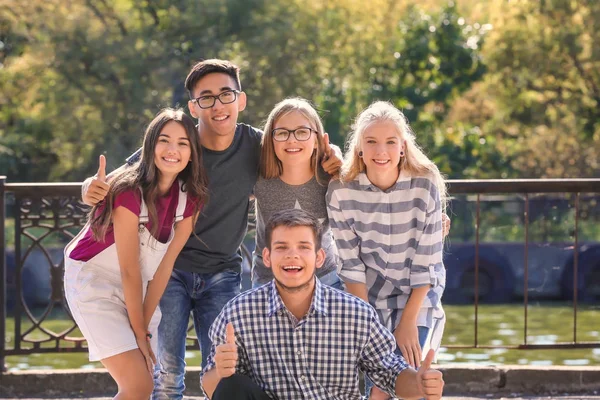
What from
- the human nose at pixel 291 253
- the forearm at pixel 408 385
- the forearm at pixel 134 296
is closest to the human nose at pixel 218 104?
the forearm at pixel 134 296

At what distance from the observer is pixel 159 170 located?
3.54 meters

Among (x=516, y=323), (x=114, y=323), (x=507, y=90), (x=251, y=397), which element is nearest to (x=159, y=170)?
(x=114, y=323)

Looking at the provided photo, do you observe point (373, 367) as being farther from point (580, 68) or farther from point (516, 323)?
point (580, 68)

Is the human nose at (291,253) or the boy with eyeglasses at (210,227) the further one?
the boy with eyeglasses at (210,227)

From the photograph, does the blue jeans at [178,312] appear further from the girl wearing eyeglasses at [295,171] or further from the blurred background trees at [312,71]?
the blurred background trees at [312,71]

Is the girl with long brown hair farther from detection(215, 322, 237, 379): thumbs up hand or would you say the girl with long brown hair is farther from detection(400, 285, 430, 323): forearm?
detection(400, 285, 430, 323): forearm

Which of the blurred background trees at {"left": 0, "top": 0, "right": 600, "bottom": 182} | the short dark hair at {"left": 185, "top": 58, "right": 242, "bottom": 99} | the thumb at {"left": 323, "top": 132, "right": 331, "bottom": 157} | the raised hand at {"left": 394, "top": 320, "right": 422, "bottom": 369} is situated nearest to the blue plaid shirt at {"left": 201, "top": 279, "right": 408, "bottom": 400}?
the raised hand at {"left": 394, "top": 320, "right": 422, "bottom": 369}

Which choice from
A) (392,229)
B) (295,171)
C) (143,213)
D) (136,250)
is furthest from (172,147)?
(392,229)

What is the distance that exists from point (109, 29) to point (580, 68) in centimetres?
1049

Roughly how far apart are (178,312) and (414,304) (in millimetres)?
939

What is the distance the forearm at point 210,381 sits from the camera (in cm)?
308

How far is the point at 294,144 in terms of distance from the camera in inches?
142

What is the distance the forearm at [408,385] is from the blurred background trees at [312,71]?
1524cm

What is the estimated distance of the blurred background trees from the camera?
61.4 ft
